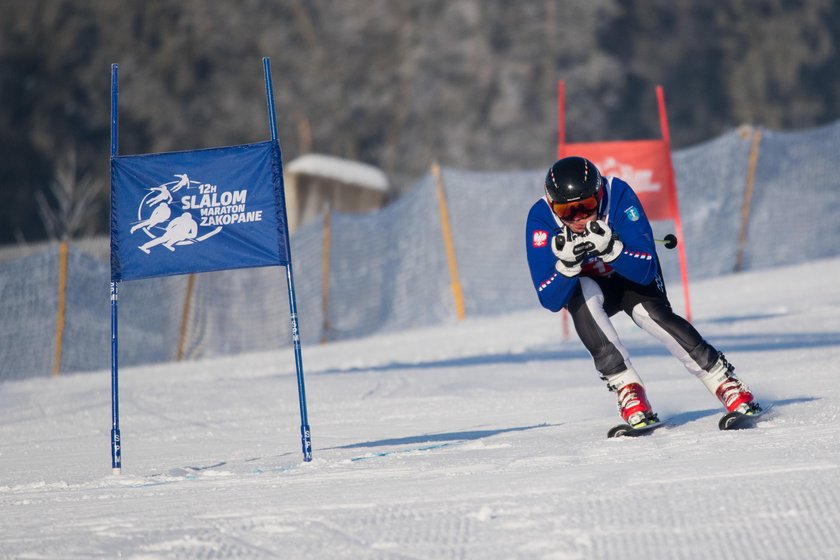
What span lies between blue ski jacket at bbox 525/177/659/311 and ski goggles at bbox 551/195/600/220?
8cm

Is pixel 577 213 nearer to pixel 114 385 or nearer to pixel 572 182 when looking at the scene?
pixel 572 182

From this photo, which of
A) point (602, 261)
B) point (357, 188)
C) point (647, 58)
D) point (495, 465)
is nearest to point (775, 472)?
point (495, 465)

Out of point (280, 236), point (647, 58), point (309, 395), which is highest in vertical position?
point (647, 58)

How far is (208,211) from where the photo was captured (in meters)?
7.60

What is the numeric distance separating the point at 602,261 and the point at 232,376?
6.94 meters

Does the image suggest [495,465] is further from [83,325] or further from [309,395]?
[83,325]

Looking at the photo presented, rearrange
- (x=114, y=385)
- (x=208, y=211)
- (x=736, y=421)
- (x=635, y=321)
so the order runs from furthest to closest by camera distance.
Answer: (x=114, y=385) → (x=208, y=211) → (x=635, y=321) → (x=736, y=421)

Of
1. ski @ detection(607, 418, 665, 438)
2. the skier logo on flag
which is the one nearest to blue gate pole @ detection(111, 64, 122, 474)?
the skier logo on flag

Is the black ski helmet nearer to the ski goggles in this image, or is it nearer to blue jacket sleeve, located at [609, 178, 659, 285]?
the ski goggles

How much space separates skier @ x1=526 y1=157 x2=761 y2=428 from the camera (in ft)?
23.4

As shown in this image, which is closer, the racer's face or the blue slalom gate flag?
the racer's face

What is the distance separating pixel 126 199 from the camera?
773 cm

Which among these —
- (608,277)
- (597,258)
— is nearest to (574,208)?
(597,258)

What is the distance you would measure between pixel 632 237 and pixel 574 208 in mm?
356
